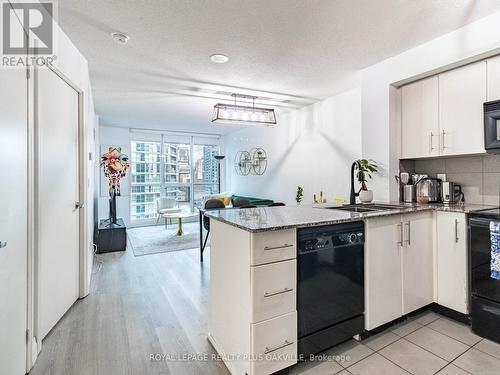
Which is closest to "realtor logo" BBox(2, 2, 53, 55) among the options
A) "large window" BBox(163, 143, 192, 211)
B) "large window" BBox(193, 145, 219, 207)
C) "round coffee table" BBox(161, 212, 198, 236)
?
"round coffee table" BBox(161, 212, 198, 236)

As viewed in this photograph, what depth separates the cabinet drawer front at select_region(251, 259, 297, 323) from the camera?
142cm

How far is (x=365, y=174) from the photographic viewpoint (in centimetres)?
305

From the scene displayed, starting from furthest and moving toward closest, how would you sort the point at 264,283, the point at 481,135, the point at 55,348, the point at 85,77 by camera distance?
the point at 85,77 < the point at 481,135 < the point at 55,348 < the point at 264,283

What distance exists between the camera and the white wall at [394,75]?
210 cm

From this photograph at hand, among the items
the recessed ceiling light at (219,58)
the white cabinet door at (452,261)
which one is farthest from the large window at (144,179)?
the white cabinet door at (452,261)

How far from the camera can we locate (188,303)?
253cm

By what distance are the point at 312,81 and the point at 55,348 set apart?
12.0ft

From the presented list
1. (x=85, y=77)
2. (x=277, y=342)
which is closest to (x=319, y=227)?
(x=277, y=342)

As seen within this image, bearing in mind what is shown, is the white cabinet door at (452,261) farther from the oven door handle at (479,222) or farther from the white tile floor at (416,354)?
the white tile floor at (416,354)

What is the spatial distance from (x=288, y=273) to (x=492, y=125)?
2.06 m

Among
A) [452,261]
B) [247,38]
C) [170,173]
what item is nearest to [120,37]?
[247,38]

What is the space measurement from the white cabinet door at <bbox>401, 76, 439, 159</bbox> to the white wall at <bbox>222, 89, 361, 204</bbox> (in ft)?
2.63

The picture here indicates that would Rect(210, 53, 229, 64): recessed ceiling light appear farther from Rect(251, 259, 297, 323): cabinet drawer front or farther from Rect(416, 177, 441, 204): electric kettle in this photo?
Rect(416, 177, 441, 204): electric kettle

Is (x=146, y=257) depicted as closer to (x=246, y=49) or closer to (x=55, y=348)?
(x=55, y=348)
